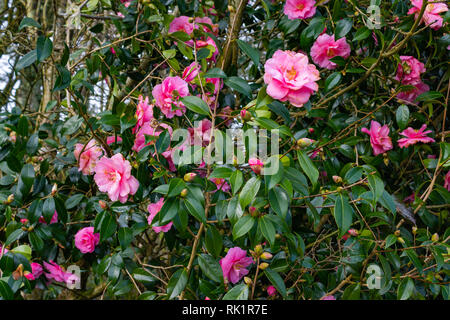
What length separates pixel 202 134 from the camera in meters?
0.98

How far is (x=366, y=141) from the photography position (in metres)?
1.34

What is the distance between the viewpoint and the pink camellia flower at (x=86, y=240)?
1.08 m

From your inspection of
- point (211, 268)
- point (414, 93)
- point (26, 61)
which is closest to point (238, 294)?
point (211, 268)

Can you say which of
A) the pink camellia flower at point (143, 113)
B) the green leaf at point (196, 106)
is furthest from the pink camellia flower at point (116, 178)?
the green leaf at point (196, 106)

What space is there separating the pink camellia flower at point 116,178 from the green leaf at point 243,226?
317mm

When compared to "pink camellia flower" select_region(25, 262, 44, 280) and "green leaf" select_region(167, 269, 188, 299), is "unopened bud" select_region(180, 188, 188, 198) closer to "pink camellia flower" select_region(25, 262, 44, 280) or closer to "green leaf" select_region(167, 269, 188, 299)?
"green leaf" select_region(167, 269, 188, 299)

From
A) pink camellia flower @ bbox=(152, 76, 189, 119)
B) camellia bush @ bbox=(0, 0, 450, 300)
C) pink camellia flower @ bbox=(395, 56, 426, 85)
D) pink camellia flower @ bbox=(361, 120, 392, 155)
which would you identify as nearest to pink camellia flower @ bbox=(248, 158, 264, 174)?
camellia bush @ bbox=(0, 0, 450, 300)

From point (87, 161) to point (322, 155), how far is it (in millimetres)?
724

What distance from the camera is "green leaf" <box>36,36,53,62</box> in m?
0.81

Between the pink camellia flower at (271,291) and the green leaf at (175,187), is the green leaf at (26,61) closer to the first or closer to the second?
the green leaf at (175,187)

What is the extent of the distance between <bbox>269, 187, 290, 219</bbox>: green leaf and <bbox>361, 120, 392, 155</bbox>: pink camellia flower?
65cm

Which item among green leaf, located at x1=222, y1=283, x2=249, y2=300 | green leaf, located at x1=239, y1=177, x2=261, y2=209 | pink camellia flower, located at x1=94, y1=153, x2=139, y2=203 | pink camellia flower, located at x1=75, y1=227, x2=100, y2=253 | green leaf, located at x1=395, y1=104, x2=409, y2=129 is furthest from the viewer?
green leaf, located at x1=395, y1=104, x2=409, y2=129

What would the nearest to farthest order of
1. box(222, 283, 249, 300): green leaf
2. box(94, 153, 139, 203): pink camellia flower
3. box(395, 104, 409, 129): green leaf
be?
box(222, 283, 249, 300): green leaf, box(94, 153, 139, 203): pink camellia flower, box(395, 104, 409, 129): green leaf

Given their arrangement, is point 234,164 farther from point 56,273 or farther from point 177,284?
point 56,273
